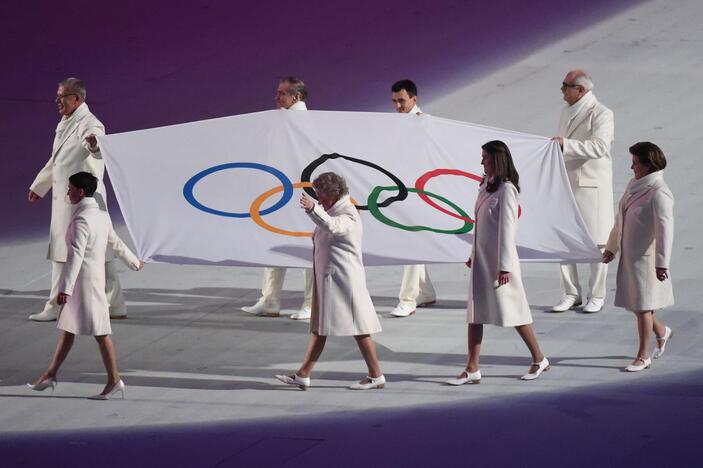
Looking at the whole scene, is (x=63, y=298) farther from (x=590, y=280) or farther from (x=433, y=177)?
(x=590, y=280)

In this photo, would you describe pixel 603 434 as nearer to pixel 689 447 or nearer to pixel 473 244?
pixel 689 447

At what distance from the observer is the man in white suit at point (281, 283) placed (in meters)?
10.1

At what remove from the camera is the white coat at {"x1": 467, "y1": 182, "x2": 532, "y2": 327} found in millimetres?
8172

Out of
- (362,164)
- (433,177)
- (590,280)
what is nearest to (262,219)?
(362,164)

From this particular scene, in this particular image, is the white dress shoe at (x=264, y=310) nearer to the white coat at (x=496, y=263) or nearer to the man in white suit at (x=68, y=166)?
the man in white suit at (x=68, y=166)

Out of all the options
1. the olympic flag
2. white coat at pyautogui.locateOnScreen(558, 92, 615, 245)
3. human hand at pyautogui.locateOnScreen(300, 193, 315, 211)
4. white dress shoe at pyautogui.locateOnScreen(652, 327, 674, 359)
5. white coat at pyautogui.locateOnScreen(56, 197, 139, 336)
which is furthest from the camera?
white coat at pyautogui.locateOnScreen(558, 92, 615, 245)

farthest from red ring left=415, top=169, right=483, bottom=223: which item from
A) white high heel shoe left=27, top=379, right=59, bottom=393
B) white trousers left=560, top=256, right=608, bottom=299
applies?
white high heel shoe left=27, top=379, right=59, bottom=393

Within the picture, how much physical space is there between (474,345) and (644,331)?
1087mm

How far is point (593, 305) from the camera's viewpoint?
995 centimetres

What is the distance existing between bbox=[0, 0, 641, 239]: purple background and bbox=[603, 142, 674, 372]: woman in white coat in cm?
652

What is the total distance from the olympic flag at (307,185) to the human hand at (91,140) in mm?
185

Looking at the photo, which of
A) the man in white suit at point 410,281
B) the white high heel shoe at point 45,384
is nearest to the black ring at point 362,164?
the man in white suit at point 410,281

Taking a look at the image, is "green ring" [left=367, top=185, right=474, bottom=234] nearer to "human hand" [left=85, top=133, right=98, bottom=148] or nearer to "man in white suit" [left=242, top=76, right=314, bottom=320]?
"man in white suit" [left=242, top=76, right=314, bottom=320]

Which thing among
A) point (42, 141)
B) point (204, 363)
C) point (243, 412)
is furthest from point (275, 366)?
point (42, 141)
